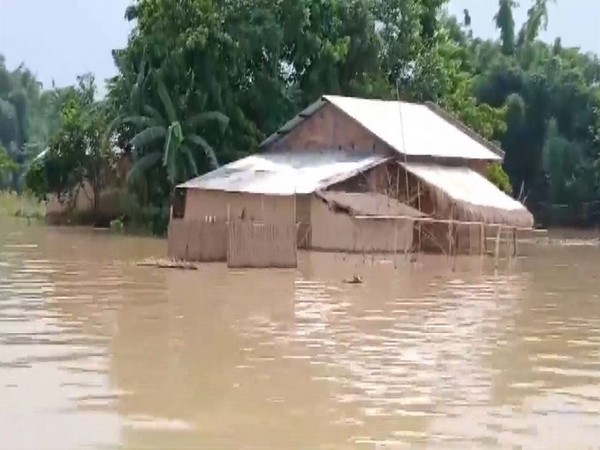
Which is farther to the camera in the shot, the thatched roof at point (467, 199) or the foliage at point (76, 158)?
the foliage at point (76, 158)

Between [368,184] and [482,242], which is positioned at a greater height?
[368,184]

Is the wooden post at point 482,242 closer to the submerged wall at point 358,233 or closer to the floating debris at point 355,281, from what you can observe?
the submerged wall at point 358,233

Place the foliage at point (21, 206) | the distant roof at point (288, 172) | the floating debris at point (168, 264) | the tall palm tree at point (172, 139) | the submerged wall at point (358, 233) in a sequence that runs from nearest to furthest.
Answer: the floating debris at point (168, 264)
the submerged wall at point (358, 233)
the distant roof at point (288, 172)
the tall palm tree at point (172, 139)
the foliage at point (21, 206)

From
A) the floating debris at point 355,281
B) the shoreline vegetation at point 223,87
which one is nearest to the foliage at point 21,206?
the shoreline vegetation at point 223,87

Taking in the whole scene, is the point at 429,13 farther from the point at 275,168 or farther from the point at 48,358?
the point at 48,358

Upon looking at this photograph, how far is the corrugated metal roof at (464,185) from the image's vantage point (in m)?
21.7

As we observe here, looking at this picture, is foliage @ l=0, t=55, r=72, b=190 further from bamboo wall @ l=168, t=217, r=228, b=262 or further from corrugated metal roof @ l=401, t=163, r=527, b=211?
bamboo wall @ l=168, t=217, r=228, b=262

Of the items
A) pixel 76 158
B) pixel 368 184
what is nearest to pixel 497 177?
pixel 368 184

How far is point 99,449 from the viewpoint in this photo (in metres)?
6.21

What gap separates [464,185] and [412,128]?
2831mm

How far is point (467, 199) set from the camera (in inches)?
848

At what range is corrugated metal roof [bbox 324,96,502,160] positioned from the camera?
79.3 ft

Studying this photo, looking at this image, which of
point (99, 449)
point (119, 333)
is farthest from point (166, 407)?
point (119, 333)

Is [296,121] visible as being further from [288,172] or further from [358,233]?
[358,233]
